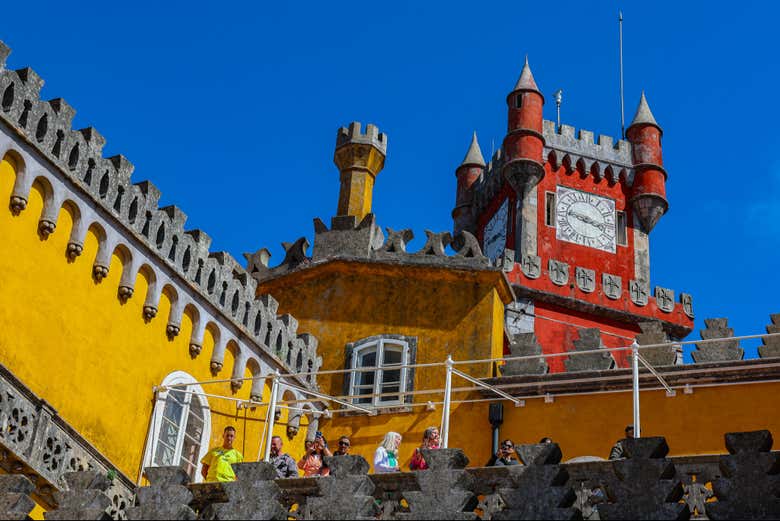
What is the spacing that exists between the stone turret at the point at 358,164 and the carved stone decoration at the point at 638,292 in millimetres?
13890

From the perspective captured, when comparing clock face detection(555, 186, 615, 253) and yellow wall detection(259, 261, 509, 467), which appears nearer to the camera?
yellow wall detection(259, 261, 509, 467)

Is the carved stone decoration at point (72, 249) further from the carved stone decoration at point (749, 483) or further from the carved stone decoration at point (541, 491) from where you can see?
→ the carved stone decoration at point (749, 483)

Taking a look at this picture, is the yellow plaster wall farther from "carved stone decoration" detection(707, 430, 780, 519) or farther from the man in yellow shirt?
"carved stone decoration" detection(707, 430, 780, 519)

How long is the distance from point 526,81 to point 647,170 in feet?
17.5

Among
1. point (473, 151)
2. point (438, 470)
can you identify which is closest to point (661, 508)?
point (438, 470)

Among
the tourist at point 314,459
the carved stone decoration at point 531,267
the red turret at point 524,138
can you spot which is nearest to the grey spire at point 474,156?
the red turret at point 524,138

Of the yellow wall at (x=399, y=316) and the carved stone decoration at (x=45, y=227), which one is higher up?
the yellow wall at (x=399, y=316)

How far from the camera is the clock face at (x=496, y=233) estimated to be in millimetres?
42750

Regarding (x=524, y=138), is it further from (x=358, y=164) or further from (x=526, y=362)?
(x=526, y=362)

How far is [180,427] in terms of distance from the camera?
1866 centimetres

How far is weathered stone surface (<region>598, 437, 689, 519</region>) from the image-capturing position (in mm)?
11414

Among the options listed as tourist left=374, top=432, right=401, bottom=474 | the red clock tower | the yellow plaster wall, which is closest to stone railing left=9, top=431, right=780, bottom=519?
tourist left=374, top=432, right=401, bottom=474

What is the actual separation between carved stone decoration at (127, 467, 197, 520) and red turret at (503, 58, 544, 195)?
2971 centimetres

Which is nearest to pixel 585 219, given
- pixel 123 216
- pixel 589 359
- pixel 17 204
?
pixel 589 359
